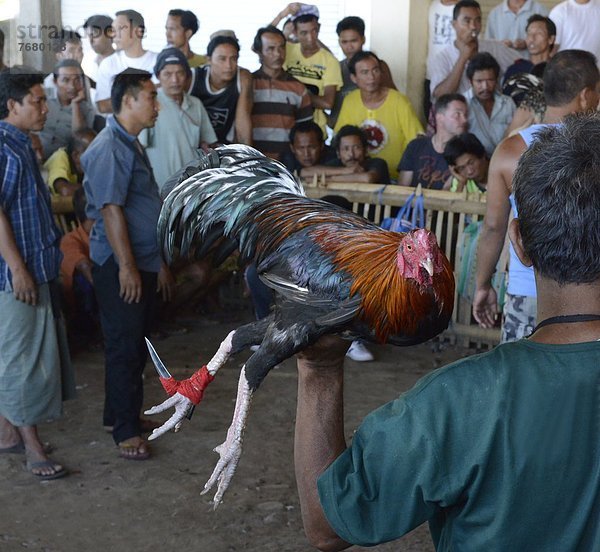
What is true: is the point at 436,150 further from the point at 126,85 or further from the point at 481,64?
the point at 126,85

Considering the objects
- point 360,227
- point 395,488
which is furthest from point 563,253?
point 360,227

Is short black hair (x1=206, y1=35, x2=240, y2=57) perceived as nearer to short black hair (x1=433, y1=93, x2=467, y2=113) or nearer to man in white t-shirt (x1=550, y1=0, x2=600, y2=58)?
short black hair (x1=433, y1=93, x2=467, y2=113)

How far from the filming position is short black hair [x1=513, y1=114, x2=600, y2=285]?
131 cm

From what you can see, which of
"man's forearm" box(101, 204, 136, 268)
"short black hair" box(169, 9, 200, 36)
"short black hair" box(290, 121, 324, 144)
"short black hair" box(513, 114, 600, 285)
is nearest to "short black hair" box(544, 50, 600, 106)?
"man's forearm" box(101, 204, 136, 268)

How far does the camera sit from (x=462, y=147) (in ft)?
19.9

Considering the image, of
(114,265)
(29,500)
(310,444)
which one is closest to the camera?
(310,444)

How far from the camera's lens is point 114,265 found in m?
4.36

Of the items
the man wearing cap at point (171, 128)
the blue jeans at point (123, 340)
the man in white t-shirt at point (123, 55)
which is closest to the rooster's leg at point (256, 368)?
the blue jeans at point (123, 340)

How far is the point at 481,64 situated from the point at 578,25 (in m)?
1.24

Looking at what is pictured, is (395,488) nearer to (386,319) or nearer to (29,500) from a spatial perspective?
(386,319)

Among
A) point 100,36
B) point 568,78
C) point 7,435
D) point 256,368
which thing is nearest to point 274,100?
point 100,36

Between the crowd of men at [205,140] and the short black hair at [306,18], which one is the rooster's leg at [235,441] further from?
the short black hair at [306,18]

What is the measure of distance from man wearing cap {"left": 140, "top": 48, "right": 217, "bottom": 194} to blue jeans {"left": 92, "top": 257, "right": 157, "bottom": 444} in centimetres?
178

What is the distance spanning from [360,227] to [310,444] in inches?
34.5
